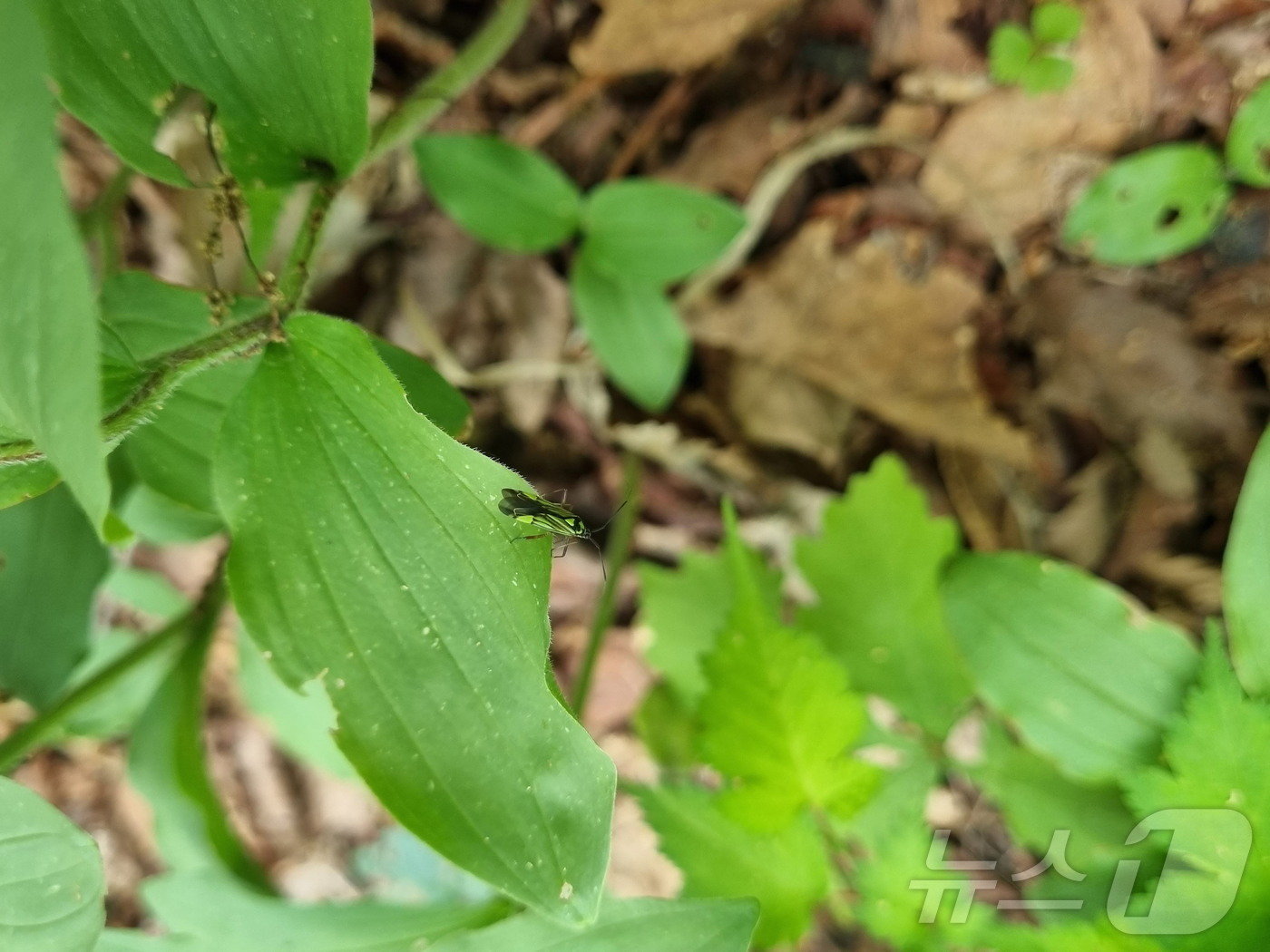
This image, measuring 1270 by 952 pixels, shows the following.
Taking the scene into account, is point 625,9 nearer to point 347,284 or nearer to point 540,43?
point 540,43

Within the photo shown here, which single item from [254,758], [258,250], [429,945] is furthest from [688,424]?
[254,758]

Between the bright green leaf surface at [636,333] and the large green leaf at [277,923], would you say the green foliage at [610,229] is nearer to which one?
the bright green leaf surface at [636,333]

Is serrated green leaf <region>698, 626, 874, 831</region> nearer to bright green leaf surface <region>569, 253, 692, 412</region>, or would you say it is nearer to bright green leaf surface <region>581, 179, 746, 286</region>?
bright green leaf surface <region>569, 253, 692, 412</region>

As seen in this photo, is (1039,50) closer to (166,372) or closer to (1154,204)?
(1154,204)

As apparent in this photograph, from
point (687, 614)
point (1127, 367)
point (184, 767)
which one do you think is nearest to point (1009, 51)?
point (1127, 367)

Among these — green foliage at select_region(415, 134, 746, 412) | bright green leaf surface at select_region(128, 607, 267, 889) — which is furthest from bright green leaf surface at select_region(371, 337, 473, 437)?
bright green leaf surface at select_region(128, 607, 267, 889)

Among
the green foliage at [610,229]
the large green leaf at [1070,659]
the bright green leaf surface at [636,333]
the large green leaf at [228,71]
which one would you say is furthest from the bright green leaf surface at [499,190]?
the large green leaf at [1070,659]
